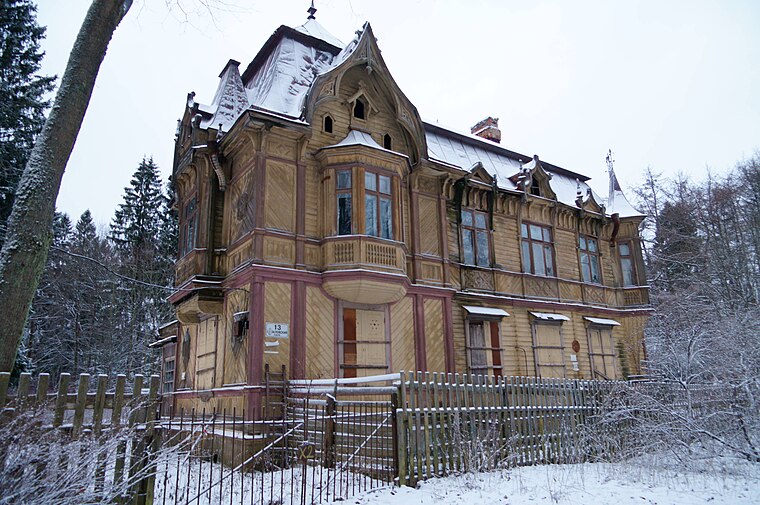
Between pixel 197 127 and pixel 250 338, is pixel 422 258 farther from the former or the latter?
pixel 197 127

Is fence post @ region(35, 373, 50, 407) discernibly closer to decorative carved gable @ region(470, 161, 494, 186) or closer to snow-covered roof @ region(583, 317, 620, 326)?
decorative carved gable @ region(470, 161, 494, 186)

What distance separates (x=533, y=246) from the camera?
2236 cm

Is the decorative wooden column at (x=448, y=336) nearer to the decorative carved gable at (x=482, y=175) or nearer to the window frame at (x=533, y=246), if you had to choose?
the window frame at (x=533, y=246)

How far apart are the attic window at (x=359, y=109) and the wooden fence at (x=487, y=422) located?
9.98 m

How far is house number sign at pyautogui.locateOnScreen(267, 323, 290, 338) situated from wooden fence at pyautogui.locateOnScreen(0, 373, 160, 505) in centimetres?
783

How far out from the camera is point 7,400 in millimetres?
5230

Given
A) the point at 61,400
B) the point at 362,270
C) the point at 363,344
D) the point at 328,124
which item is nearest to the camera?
the point at 61,400

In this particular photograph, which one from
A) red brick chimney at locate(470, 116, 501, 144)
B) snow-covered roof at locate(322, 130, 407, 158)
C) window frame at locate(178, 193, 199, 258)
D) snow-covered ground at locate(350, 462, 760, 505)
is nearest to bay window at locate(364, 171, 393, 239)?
snow-covered roof at locate(322, 130, 407, 158)

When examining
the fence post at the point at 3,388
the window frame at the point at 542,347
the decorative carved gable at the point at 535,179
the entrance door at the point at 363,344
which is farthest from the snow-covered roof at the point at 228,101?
the window frame at the point at 542,347

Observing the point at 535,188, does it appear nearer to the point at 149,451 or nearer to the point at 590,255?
the point at 590,255

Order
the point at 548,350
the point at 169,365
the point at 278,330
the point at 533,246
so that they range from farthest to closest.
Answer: the point at 533,246
the point at 169,365
the point at 548,350
the point at 278,330

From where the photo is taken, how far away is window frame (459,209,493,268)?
65.8 ft

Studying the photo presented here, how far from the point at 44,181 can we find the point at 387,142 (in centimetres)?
1269

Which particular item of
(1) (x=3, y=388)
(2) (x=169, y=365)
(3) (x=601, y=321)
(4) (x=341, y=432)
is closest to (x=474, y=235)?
(3) (x=601, y=321)
